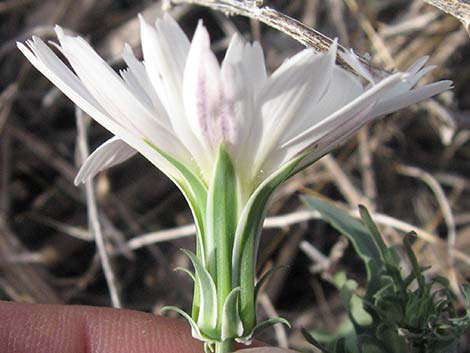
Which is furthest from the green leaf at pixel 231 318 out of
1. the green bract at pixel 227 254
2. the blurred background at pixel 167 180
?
the blurred background at pixel 167 180

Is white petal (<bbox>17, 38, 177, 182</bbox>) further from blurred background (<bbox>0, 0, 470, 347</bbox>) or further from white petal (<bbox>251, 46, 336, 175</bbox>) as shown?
blurred background (<bbox>0, 0, 470, 347</bbox>)

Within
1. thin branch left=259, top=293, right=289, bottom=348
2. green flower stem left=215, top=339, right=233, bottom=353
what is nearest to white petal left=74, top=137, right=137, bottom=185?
green flower stem left=215, top=339, right=233, bottom=353

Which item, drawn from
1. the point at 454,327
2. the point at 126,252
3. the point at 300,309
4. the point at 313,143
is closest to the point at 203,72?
the point at 313,143

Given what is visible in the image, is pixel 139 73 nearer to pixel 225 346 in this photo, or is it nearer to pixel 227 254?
pixel 227 254

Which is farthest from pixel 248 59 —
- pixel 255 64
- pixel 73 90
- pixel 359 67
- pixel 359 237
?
pixel 359 237

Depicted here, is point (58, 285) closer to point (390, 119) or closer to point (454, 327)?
point (390, 119)

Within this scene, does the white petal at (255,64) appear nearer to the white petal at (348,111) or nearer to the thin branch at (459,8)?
the white petal at (348,111)
